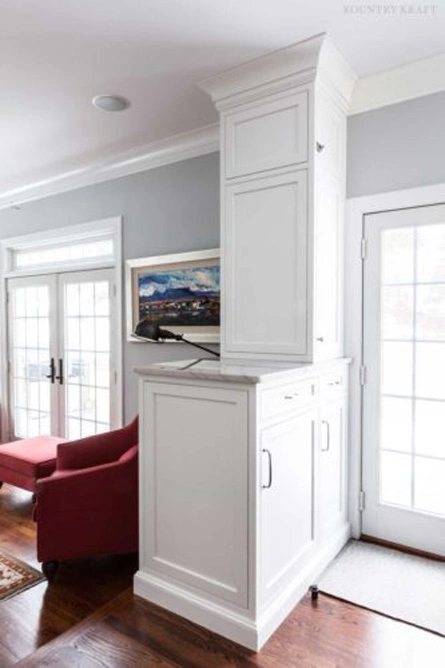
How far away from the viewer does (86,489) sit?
2389 mm

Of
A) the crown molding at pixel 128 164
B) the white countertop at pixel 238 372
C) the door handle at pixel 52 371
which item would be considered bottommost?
the door handle at pixel 52 371

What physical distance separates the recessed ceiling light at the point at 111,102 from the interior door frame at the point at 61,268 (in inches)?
41.2

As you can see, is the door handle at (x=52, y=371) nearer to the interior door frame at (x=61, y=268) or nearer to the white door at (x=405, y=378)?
the interior door frame at (x=61, y=268)

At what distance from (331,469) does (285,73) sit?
7.17ft

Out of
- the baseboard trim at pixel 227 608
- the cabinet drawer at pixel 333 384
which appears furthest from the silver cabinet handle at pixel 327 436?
the baseboard trim at pixel 227 608

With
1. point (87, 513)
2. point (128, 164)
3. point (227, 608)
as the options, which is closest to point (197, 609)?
point (227, 608)

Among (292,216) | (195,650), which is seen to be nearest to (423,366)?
(292,216)

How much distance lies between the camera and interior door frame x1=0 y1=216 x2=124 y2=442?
148 inches

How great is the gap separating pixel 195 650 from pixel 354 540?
1.29 meters

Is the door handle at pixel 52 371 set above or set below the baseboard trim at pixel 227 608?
above

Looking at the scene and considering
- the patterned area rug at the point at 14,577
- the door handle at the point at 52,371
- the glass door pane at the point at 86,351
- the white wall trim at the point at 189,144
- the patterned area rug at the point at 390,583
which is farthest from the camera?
the door handle at the point at 52,371

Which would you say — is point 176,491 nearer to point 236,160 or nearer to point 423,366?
point 423,366

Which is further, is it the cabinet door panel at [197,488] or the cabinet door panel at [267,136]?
the cabinet door panel at [267,136]

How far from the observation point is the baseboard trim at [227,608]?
183 centimetres
